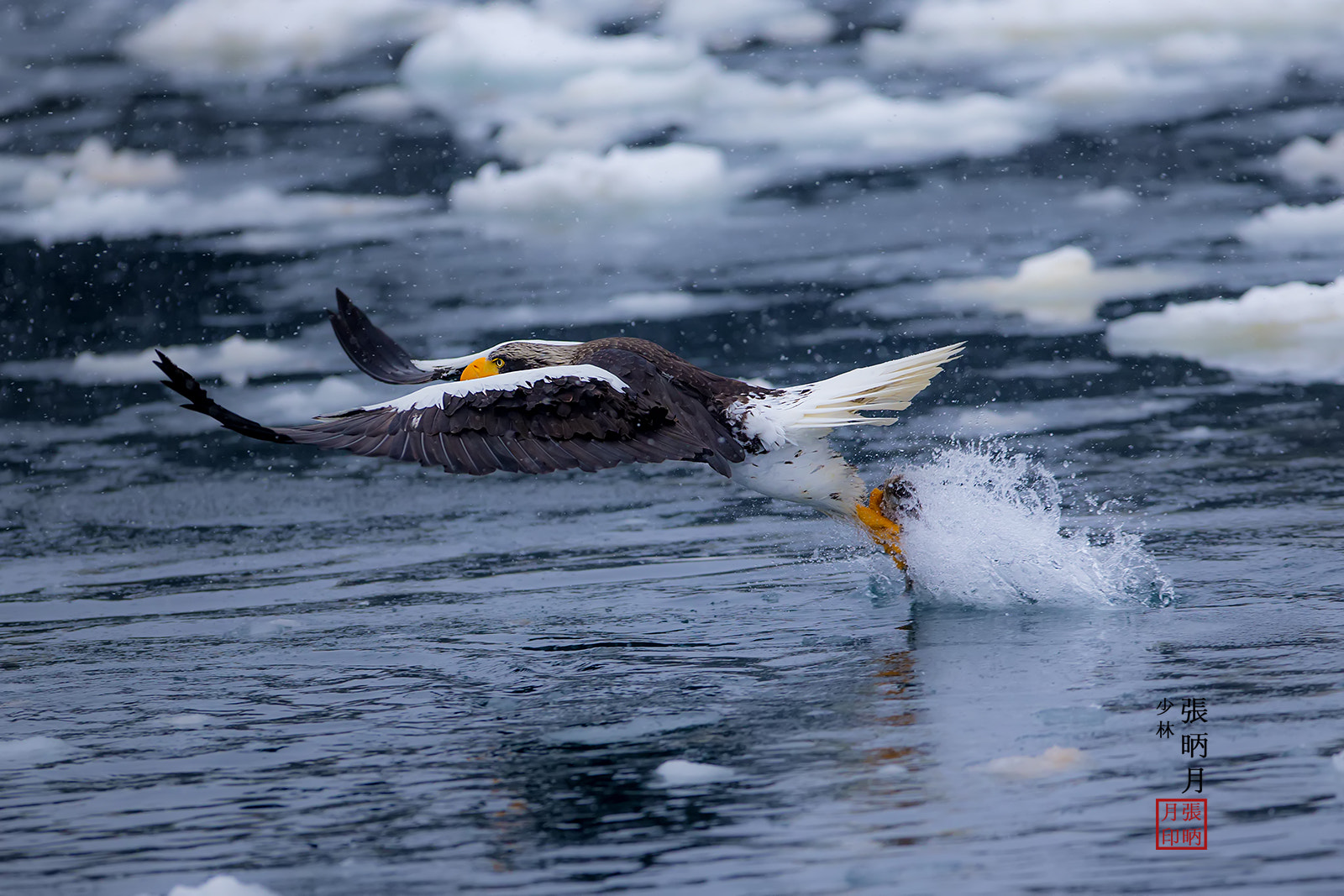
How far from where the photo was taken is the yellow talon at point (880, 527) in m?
6.23

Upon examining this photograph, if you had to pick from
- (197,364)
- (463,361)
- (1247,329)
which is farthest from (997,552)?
(197,364)

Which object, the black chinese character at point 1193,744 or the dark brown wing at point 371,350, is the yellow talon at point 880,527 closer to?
the dark brown wing at point 371,350

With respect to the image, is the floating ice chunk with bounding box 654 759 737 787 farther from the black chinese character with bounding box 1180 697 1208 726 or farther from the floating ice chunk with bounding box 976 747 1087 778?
the black chinese character with bounding box 1180 697 1208 726

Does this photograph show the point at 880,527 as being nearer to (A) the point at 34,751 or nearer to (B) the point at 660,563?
(B) the point at 660,563

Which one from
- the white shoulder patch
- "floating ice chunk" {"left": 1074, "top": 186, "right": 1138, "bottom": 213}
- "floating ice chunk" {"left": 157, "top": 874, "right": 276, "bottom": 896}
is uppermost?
"floating ice chunk" {"left": 1074, "top": 186, "right": 1138, "bottom": 213}

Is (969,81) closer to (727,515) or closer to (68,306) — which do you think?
(727,515)

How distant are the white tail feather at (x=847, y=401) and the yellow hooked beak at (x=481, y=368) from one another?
3.64 ft

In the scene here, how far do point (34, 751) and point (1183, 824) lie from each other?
338 centimetres

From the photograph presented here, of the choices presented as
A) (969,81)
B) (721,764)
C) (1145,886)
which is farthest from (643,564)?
(969,81)

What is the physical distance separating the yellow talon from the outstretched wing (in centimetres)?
76

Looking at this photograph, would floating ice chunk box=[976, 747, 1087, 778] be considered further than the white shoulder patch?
No

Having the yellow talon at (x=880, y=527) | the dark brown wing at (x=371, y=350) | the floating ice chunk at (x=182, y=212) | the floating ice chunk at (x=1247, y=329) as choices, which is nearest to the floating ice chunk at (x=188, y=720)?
the dark brown wing at (x=371, y=350)

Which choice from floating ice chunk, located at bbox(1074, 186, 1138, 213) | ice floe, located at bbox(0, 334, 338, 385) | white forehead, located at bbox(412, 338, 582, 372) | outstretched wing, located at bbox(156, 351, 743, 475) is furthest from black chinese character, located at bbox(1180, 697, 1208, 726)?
floating ice chunk, located at bbox(1074, 186, 1138, 213)

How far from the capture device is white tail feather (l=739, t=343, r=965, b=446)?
6.09 metres
